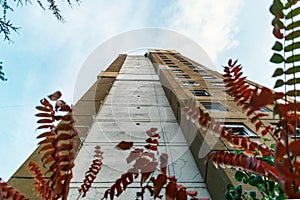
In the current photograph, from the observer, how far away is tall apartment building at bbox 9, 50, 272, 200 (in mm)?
2760

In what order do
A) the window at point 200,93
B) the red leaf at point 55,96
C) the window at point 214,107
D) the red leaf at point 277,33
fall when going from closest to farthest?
the red leaf at point 277,33 → the red leaf at point 55,96 → the window at point 214,107 → the window at point 200,93

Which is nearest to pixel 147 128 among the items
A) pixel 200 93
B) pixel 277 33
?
pixel 200 93

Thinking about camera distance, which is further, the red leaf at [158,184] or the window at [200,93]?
the window at [200,93]

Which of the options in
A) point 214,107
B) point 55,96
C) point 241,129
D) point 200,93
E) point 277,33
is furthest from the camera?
point 200,93

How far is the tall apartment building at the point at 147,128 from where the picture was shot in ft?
9.05

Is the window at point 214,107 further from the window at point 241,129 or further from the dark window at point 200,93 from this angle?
the dark window at point 200,93

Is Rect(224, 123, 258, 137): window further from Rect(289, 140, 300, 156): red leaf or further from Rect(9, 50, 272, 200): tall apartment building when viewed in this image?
Rect(289, 140, 300, 156): red leaf

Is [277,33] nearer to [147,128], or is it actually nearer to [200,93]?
[147,128]

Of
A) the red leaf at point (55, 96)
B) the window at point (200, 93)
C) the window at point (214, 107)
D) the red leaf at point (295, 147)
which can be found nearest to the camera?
the red leaf at point (295, 147)

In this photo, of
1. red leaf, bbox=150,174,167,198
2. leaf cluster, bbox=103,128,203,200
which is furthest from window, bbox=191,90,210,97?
red leaf, bbox=150,174,167,198

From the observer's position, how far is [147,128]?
4.79 m

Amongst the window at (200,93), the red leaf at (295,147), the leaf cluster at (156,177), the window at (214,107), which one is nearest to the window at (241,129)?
the window at (214,107)

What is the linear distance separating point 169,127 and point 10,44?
348 cm

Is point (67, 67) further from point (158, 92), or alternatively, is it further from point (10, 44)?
point (158, 92)
